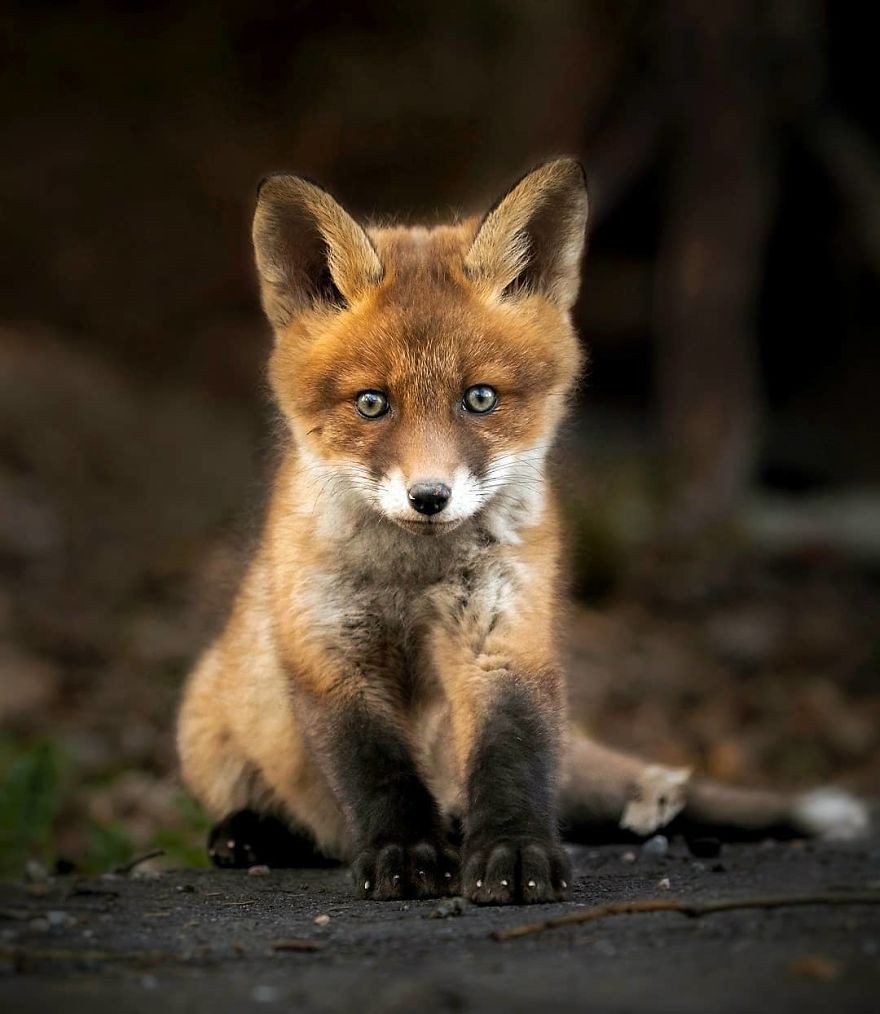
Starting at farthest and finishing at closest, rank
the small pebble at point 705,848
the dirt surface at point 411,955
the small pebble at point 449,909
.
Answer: the small pebble at point 705,848
the small pebble at point 449,909
the dirt surface at point 411,955

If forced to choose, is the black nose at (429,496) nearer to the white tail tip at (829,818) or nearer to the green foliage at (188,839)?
the green foliage at (188,839)

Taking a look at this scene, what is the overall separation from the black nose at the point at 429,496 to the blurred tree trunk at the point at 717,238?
229 inches

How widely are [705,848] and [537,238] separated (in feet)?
5.83

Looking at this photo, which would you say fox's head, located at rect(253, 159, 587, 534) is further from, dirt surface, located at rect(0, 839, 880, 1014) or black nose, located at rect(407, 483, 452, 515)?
dirt surface, located at rect(0, 839, 880, 1014)

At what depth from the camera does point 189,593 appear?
771 cm

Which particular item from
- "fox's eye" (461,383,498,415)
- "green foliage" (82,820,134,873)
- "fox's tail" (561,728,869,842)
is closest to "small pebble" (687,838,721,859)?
"fox's tail" (561,728,869,842)

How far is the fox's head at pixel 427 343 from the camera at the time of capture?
3291 millimetres

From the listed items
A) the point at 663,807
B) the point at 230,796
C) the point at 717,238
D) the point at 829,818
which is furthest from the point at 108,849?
the point at 717,238

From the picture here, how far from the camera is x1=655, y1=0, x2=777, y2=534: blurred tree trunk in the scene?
8875 millimetres


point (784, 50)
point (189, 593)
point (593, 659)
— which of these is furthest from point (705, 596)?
point (784, 50)

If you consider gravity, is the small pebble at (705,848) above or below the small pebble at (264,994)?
above

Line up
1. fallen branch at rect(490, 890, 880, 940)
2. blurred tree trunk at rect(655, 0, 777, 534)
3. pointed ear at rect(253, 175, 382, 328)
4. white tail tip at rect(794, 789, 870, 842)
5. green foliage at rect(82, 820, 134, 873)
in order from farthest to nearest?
blurred tree trunk at rect(655, 0, 777, 534) → green foliage at rect(82, 820, 134, 873) → white tail tip at rect(794, 789, 870, 842) → pointed ear at rect(253, 175, 382, 328) → fallen branch at rect(490, 890, 880, 940)

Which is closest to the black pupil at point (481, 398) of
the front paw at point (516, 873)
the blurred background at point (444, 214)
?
the front paw at point (516, 873)

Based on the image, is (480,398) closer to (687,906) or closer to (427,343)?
(427,343)
